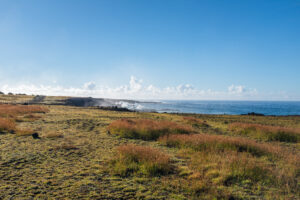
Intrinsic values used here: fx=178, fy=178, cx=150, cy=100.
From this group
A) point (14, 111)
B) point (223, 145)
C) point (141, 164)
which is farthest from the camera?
point (14, 111)

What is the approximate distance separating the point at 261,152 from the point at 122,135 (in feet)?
29.6

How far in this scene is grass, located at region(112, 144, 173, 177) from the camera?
657 cm

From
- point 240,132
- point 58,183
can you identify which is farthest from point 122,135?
point 240,132

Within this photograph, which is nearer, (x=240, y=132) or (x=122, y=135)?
(x=122, y=135)

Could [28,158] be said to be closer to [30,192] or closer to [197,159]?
[30,192]

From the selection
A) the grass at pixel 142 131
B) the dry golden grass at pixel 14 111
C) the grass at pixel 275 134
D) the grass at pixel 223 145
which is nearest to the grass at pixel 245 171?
the grass at pixel 223 145

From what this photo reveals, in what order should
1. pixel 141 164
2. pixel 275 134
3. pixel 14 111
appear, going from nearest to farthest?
pixel 141 164
pixel 275 134
pixel 14 111

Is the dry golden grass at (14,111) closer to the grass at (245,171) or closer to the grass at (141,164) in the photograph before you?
the grass at (141,164)

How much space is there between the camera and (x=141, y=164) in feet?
23.2

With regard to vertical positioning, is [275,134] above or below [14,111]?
below

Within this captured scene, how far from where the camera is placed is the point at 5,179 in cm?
571

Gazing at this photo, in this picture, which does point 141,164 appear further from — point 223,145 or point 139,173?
point 223,145

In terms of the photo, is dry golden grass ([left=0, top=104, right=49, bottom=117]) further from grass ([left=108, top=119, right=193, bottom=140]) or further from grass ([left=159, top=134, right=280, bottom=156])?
grass ([left=159, top=134, right=280, bottom=156])

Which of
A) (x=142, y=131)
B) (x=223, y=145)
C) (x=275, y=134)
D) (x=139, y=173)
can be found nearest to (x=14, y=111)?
(x=142, y=131)
